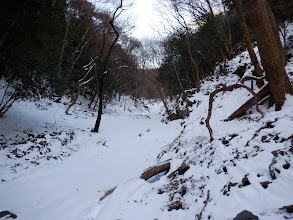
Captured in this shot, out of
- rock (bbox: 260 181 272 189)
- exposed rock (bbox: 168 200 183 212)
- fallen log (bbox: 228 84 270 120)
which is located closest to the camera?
rock (bbox: 260 181 272 189)

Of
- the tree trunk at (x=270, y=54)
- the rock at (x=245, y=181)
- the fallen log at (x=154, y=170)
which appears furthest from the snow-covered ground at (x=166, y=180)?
the tree trunk at (x=270, y=54)

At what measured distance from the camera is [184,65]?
21359 mm

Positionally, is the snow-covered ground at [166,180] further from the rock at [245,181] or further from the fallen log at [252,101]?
the fallen log at [252,101]

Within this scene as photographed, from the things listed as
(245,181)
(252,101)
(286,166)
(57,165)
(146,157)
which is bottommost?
(146,157)

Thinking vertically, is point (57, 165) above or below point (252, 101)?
below

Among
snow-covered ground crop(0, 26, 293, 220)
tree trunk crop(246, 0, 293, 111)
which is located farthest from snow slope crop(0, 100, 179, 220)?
tree trunk crop(246, 0, 293, 111)

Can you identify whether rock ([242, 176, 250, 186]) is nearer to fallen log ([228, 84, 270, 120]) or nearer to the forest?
the forest

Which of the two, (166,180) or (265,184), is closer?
(265,184)

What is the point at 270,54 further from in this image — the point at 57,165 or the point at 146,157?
the point at 57,165

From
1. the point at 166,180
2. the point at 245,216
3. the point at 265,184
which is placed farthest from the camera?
the point at 166,180

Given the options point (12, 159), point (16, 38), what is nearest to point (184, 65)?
point (16, 38)

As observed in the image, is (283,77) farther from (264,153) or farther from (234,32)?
(234,32)

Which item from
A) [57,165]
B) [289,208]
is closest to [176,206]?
[289,208]

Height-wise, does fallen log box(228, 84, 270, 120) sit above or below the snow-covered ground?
above
